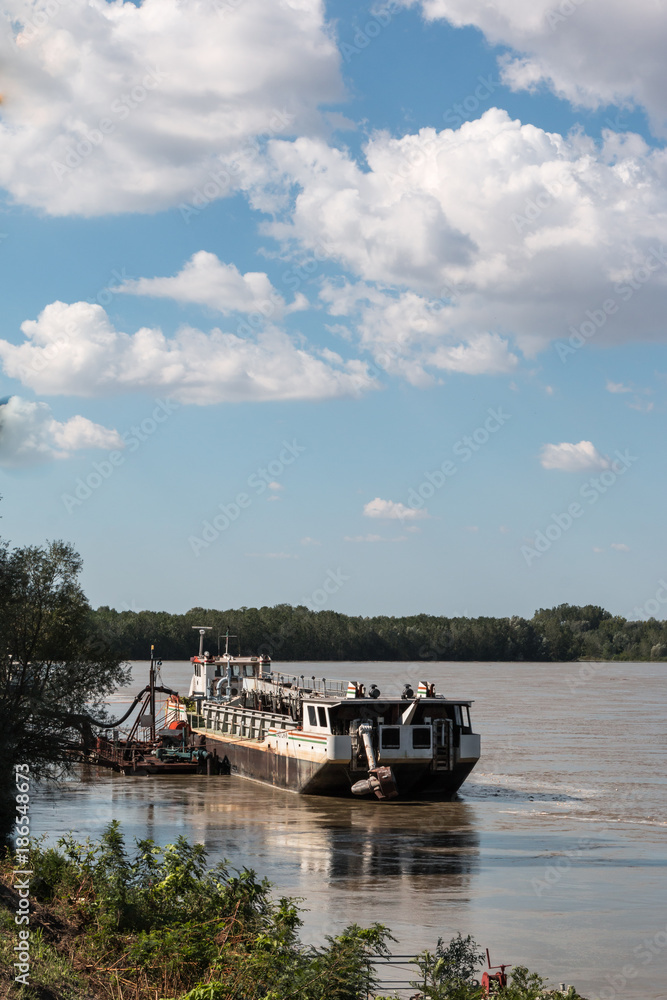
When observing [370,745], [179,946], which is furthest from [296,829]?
[179,946]

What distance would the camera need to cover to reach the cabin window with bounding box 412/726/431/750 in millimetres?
39219

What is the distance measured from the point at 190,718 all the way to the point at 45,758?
26.1m

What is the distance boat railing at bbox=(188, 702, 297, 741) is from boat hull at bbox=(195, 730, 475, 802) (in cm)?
118

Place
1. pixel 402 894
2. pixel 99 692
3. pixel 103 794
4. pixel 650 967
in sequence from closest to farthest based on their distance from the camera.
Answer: pixel 650 967, pixel 402 894, pixel 99 692, pixel 103 794

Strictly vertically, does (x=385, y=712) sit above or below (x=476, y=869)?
above

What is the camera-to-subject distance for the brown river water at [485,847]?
20.6 meters

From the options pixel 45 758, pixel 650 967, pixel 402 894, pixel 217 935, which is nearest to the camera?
pixel 217 935

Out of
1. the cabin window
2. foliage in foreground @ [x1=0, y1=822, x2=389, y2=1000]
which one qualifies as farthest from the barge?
foliage in foreground @ [x1=0, y1=822, x2=389, y2=1000]

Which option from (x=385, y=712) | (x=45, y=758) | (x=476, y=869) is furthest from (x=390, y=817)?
(x=45, y=758)

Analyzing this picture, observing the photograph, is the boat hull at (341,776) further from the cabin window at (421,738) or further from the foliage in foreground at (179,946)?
the foliage in foreground at (179,946)

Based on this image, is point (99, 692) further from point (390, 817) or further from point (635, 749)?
point (635, 749)

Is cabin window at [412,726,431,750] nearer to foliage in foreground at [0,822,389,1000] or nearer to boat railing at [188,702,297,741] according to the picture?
boat railing at [188,702,297,741]

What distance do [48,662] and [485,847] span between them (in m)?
15.4

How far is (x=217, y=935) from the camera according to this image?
14.9m
